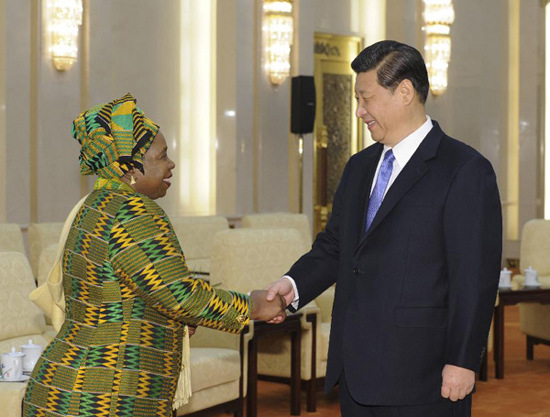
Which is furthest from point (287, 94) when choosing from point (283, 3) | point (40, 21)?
point (40, 21)

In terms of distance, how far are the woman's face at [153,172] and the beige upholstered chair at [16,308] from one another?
2.11 m

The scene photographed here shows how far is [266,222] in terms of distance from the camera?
7.98 meters

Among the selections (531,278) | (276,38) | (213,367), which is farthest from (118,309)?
(276,38)

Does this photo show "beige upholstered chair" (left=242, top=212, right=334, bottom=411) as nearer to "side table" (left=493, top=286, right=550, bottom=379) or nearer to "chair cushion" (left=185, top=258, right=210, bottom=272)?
"chair cushion" (left=185, top=258, right=210, bottom=272)

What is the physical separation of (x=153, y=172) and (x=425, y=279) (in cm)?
78

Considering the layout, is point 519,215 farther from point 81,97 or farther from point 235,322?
point 235,322

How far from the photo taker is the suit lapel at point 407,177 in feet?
8.56

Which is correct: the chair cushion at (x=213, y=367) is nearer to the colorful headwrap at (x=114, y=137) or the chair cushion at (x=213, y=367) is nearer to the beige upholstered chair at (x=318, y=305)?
the beige upholstered chair at (x=318, y=305)

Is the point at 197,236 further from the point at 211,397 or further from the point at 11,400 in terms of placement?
the point at 11,400

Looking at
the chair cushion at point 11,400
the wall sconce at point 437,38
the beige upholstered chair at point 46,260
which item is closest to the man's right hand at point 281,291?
the chair cushion at point 11,400

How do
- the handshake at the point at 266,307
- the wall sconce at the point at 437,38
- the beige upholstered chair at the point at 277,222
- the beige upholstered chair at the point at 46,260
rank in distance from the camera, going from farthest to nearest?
the wall sconce at the point at 437,38 → the beige upholstered chair at the point at 277,222 → the beige upholstered chair at the point at 46,260 → the handshake at the point at 266,307

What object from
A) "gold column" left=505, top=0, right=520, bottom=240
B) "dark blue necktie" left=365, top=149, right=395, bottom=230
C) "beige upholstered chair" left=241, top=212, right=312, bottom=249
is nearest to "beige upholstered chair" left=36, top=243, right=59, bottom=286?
"dark blue necktie" left=365, top=149, right=395, bottom=230

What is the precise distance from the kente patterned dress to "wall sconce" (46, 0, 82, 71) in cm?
587

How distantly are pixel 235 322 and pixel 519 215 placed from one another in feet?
36.4
